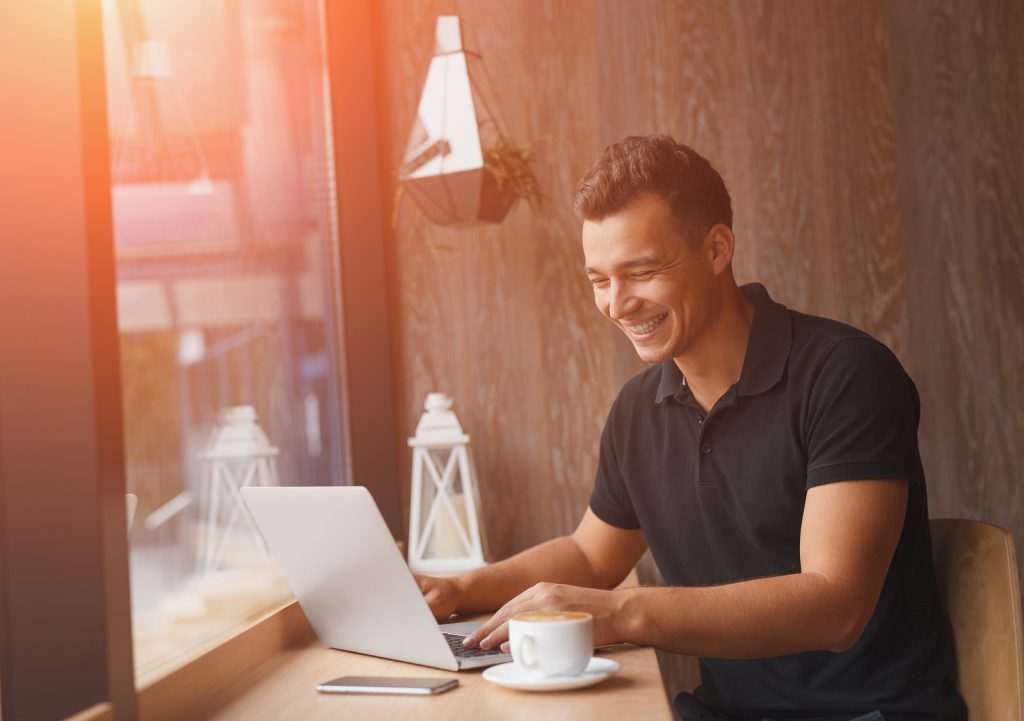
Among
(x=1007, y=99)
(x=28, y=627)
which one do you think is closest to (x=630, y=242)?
(x=28, y=627)

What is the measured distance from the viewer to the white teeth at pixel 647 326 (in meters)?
1.47

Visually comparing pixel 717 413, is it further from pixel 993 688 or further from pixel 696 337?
pixel 993 688

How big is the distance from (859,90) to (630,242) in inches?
37.8

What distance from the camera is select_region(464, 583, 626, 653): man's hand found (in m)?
1.08

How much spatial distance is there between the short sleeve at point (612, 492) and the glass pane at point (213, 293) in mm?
505

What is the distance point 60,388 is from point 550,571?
0.83m

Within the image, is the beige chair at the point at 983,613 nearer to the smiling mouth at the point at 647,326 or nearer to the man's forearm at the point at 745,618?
the man's forearm at the point at 745,618

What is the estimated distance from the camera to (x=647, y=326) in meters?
1.48

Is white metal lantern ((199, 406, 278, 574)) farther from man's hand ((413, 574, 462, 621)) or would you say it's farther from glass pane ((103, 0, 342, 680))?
man's hand ((413, 574, 462, 621))

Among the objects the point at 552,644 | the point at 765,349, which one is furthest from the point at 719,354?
the point at 552,644

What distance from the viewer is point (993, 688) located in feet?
4.05

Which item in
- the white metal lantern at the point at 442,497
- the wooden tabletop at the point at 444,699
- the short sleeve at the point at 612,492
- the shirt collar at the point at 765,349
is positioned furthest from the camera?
the white metal lantern at the point at 442,497

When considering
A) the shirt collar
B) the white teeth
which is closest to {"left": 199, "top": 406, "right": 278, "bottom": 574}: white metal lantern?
the white teeth

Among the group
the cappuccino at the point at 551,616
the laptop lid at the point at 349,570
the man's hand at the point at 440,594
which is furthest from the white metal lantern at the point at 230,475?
the cappuccino at the point at 551,616
